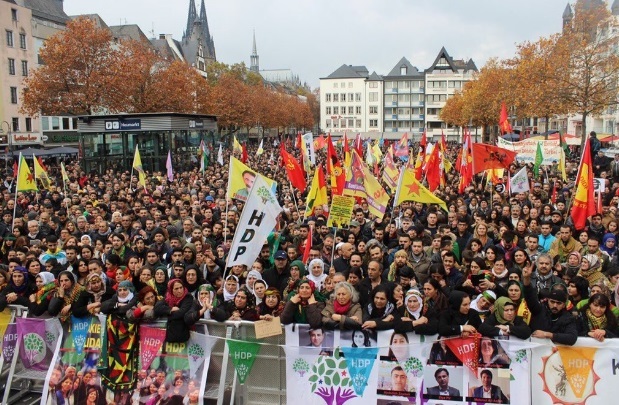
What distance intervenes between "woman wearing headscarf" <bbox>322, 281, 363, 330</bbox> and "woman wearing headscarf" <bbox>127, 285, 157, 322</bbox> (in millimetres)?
1930

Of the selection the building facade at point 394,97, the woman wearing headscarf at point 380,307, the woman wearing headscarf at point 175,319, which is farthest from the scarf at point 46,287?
the building facade at point 394,97

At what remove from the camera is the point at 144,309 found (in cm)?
675

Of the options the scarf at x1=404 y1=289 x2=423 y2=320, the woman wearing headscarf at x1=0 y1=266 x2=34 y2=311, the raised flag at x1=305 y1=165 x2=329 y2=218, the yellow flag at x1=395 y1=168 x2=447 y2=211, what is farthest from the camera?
the raised flag at x1=305 y1=165 x2=329 y2=218

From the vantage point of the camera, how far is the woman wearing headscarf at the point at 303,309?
21.4 feet

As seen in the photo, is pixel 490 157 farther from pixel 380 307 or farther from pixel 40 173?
pixel 40 173

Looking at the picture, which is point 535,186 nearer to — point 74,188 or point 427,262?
point 427,262

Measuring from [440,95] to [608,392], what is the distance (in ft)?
371

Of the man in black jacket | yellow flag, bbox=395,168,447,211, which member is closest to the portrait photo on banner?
the man in black jacket

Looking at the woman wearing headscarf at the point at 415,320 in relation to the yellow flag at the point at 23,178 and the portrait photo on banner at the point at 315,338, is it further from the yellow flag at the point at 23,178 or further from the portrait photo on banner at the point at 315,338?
the yellow flag at the point at 23,178

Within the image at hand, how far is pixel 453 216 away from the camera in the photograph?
41.1 ft

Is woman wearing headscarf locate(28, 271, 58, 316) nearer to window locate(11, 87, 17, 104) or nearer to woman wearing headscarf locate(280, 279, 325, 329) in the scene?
woman wearing headscarf locate(280, 279, 325, 329)

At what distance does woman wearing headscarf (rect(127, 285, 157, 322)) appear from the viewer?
6742mm

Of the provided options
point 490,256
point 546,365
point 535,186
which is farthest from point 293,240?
point 535,186

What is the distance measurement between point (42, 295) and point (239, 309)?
8.39ft
